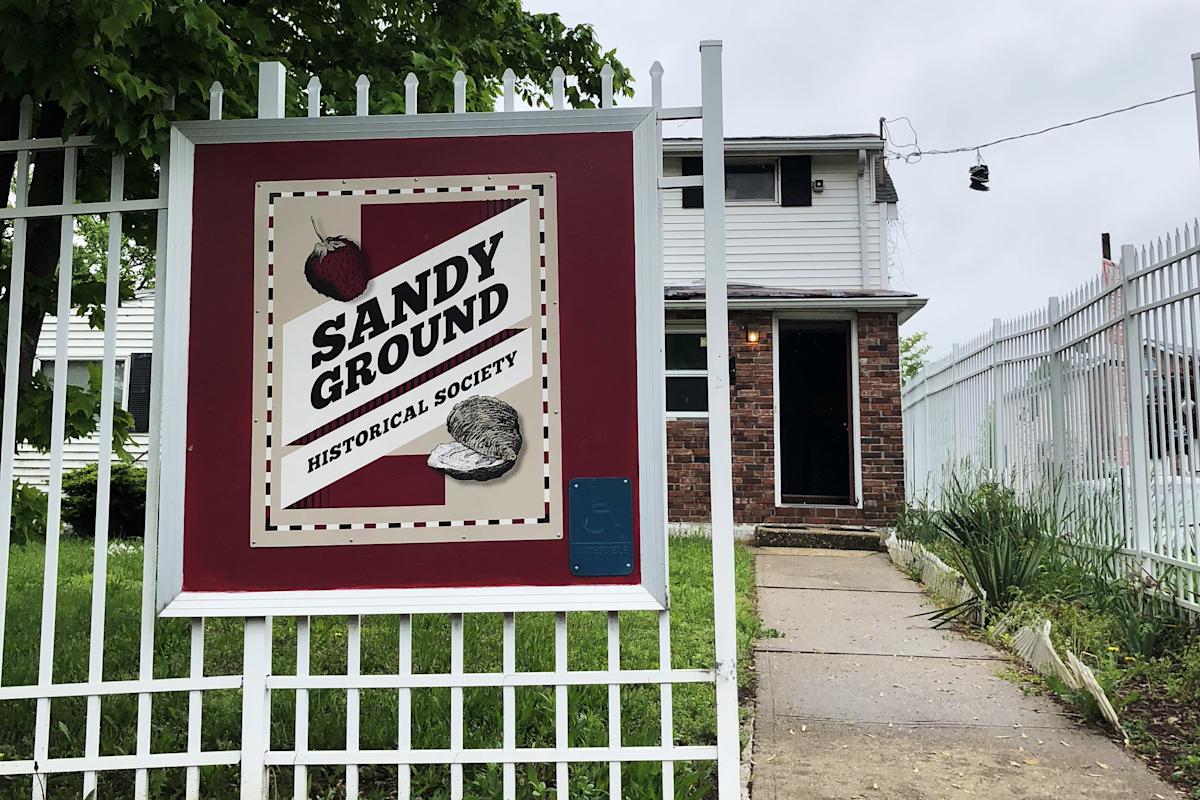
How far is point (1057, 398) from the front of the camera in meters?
6.00

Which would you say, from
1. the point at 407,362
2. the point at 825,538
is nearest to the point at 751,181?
the point at 825,538

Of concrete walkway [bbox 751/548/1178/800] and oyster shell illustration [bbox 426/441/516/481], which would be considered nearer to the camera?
oyster shell illustration [bbox 426/441/516/481]

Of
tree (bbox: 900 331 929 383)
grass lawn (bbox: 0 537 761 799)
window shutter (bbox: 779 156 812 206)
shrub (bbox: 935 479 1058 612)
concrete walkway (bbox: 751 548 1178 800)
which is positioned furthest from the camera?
tree (bbox: 900 331 929 383)

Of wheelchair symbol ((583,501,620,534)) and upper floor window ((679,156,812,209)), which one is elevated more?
upper floor window ((679,156,812,209))

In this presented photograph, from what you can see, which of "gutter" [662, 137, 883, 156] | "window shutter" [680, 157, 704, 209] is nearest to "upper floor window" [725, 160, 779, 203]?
"gutter" [662, 137, 883, 156]

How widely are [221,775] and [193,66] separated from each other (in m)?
2.50

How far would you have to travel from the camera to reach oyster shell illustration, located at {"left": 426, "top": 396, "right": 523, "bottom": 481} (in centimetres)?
258

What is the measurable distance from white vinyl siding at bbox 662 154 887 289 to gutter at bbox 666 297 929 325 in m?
1.41

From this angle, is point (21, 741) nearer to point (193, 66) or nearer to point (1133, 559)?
point (193, 66)

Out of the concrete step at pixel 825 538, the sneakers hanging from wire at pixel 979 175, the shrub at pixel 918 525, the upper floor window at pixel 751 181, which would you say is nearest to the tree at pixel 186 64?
the shrub at pixel 918 525

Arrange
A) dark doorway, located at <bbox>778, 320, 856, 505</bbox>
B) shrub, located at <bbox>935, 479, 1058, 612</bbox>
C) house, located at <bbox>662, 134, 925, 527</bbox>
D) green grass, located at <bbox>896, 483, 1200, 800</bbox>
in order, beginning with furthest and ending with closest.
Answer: dark doorway, located at <bbox>778, 320, 856, 505</bbox> → house, located at <bbox>662, 134, 925, 527</bbox> → shrub, located at <bbox>935, 479, 1058, 612</bbox> → green grass, located at <bbox>896, 483, 1200, 800</bbox>

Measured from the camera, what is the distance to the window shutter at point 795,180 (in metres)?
11.7

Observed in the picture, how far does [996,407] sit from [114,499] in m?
10.5

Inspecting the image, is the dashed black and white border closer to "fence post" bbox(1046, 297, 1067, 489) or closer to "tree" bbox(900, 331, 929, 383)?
"fence post" bbox(1046, 297, 1067, 489)
